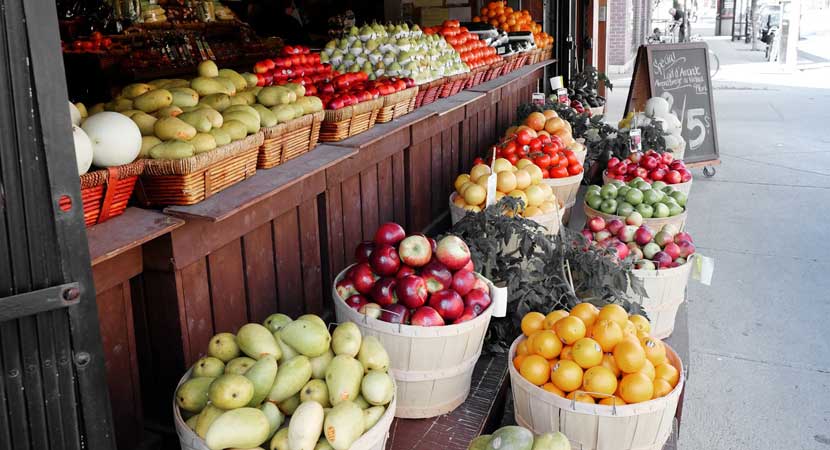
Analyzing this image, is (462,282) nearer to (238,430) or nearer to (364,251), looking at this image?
(364,251)

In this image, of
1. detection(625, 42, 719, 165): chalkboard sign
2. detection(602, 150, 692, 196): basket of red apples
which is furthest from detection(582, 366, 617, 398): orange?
detection(625, 42, 719, 165): chalkboard sign

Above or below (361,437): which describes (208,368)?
above

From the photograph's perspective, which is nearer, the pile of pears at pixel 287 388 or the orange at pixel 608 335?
the pile of pears at pixel 287 388

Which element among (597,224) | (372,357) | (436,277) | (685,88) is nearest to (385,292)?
Answer: (436,277)

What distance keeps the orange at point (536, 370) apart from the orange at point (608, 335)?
0.66 ft

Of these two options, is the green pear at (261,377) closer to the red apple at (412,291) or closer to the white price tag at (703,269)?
the red apple at (412,291)

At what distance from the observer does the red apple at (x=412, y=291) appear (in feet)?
8.30

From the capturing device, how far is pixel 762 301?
466 cm

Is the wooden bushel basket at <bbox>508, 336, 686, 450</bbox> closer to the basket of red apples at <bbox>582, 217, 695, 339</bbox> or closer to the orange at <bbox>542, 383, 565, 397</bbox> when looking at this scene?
the orange at <bbox>542, 383, 565, 397</bbox>

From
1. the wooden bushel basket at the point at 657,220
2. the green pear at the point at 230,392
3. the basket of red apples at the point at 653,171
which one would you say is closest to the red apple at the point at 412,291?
the green pear at the point at 230,392

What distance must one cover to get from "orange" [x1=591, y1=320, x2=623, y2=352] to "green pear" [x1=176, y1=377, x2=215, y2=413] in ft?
4.23

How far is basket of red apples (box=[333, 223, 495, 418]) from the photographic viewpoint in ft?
8.08

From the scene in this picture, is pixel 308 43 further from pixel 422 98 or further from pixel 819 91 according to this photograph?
pixel 819 91

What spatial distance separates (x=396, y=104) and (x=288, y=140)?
104 centimetres
